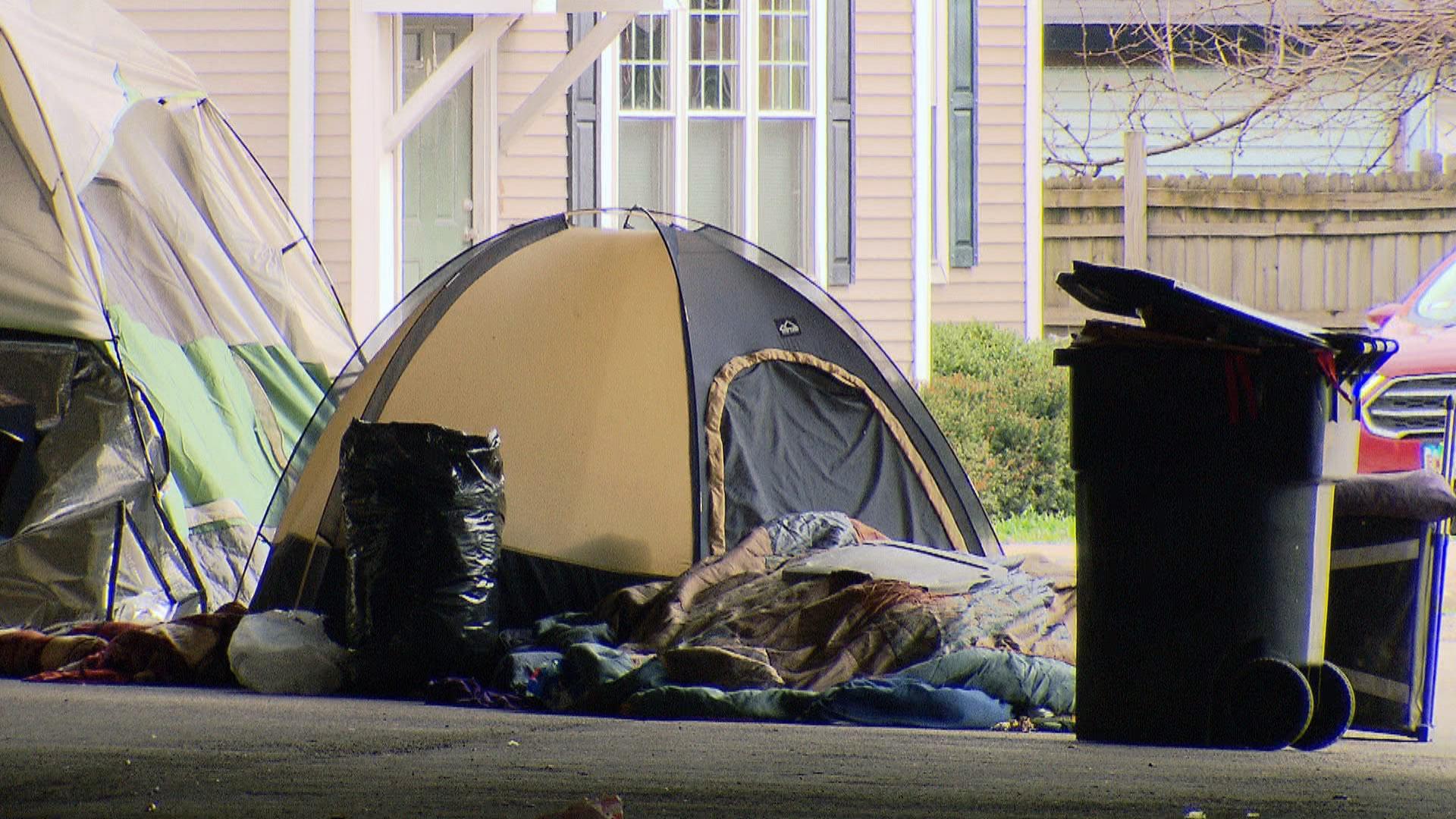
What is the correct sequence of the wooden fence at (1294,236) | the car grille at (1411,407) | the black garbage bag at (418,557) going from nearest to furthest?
the black garbage bag at (418,557) → the car grille at (1411,407) → the wooden fence at (1294,236)

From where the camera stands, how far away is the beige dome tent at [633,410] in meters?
7.06

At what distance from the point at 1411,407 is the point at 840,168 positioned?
4584 millimetres

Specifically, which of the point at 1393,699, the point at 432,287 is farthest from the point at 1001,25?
the point at 1393,699

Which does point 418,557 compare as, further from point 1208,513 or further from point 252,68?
point 252,68

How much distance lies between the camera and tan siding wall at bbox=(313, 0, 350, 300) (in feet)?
38.9

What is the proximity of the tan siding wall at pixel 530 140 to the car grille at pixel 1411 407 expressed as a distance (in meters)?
5.58

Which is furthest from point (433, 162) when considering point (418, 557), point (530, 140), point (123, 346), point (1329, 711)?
point (1329, 711)

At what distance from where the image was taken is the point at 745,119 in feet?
41.1

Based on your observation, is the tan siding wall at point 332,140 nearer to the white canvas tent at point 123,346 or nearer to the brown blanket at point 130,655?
the white canvas tent at point 123,346

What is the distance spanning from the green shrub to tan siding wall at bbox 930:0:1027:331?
981 millimetres

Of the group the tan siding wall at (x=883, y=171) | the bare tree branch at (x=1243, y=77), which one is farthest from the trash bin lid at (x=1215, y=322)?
the bare tree branch at (x=1243, y=77)

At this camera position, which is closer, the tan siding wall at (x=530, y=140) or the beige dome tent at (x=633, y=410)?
the beige dome tent at (x=633, y=410)

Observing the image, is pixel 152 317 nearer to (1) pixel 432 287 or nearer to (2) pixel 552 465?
(1) pixel 432 287

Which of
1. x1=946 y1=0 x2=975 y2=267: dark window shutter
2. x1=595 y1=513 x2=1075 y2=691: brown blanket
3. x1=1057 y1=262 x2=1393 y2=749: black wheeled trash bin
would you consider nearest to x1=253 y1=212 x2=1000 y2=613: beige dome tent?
x1=595 y1=513 x2=1075 y2=691: brown blanket
